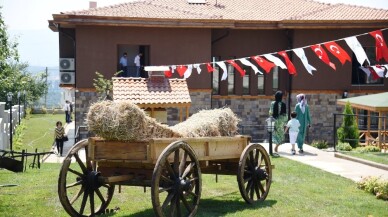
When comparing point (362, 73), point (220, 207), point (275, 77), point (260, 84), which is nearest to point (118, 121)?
point (220, 207)

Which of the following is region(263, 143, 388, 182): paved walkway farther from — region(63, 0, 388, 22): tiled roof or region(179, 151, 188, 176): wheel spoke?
region(63, 0, 388, 22): tiled roof

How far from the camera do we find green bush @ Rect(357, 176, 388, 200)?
10688mm

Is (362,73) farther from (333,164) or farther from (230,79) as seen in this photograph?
(333,164)

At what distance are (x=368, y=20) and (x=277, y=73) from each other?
15.5 ft

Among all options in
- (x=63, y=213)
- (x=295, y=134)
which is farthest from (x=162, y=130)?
(x=295, y=134)

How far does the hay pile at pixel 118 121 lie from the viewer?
7.91 meters

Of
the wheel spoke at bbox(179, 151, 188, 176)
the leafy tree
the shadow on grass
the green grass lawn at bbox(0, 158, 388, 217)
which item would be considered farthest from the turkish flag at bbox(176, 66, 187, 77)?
the wheel spoke at bbox(179, 151, 188, 176)

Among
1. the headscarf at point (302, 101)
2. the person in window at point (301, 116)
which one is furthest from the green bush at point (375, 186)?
the headscarf at point (302, 101)

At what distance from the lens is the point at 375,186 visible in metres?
11.1

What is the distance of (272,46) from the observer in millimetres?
26891

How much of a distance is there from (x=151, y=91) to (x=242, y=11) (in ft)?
32.2

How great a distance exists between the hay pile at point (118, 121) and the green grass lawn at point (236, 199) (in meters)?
1.70

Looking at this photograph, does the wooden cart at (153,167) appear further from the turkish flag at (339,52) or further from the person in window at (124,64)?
the person in window at (124,64)

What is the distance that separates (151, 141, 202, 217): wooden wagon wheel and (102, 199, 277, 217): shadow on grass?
0.79m
